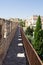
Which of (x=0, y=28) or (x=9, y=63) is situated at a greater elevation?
(x=0, y=28)

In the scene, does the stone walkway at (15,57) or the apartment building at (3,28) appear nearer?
the apartment building at (3,28)

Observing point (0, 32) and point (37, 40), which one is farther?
point (37, 40)

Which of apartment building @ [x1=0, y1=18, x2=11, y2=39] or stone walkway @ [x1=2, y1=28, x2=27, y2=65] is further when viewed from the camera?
stone walkway @ [x1=2, y1=28, x2=27, y2=65]

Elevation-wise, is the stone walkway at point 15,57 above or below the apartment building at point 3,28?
below

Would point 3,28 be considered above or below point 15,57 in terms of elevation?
above

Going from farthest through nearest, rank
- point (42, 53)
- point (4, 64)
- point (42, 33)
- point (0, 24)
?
1. point (42, 33)
2. point (42, 53)
3. point (4, 64)
4. point (0, 24)

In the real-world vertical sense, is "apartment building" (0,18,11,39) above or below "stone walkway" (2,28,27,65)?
above

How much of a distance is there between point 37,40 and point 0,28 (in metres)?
11.1

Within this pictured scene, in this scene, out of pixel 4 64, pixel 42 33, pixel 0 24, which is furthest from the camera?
pixel 42 33

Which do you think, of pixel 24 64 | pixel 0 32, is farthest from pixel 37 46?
pixel 0 32

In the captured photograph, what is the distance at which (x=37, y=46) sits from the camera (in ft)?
51.1

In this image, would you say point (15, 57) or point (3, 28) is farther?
point (15, 57)

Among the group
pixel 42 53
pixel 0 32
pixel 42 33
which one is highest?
pixel 0 32

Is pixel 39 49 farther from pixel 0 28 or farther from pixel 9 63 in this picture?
pixel 0 28
